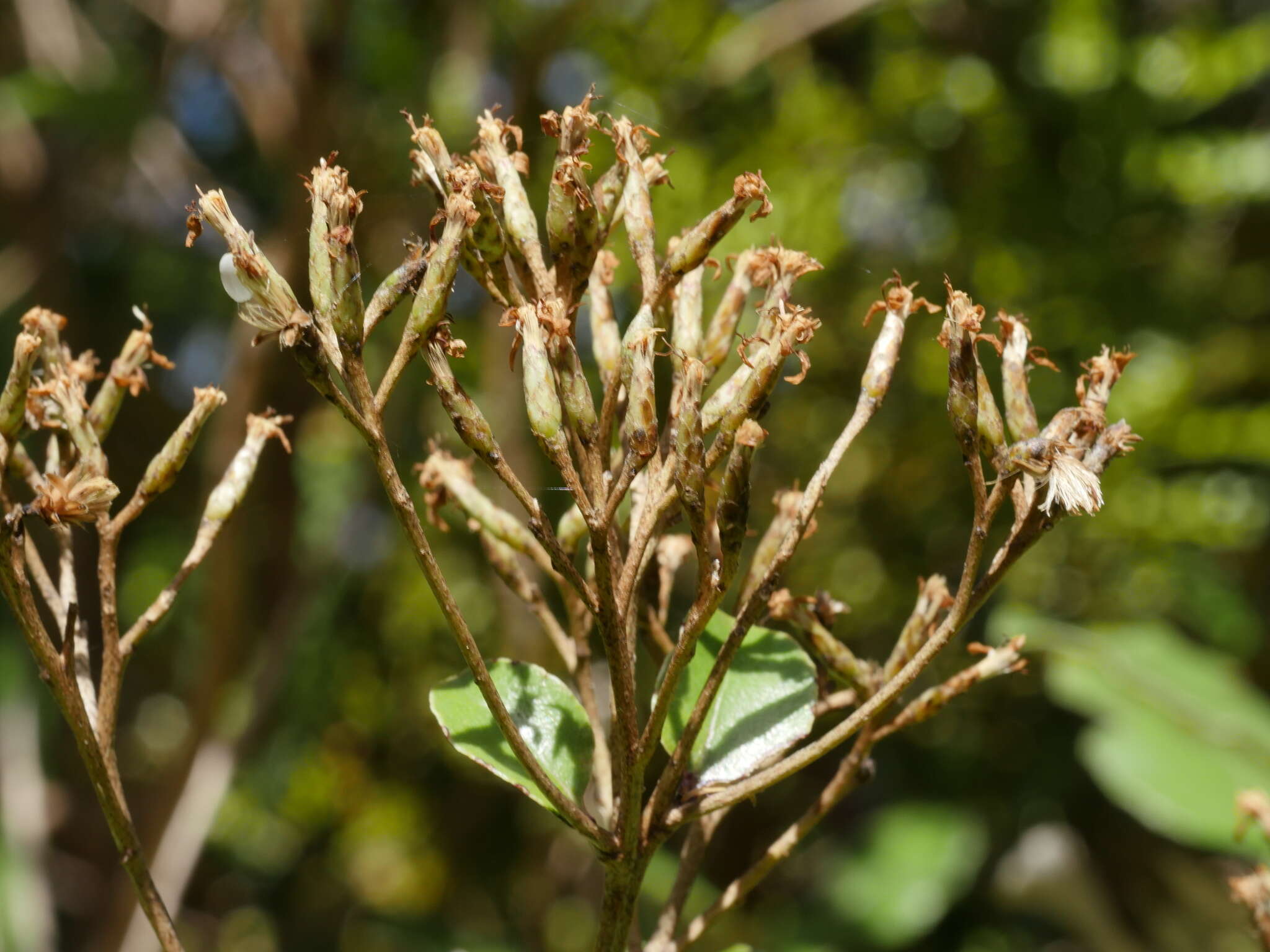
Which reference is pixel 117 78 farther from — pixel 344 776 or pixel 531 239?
pixel 531 239

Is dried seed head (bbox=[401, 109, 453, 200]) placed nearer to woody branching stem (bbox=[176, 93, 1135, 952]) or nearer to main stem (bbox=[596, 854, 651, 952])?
woody branching stem (bbox=[176, 93, 1135, 952])

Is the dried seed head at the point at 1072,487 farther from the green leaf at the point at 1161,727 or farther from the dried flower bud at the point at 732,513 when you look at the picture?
the green leaf at the point at 1161,727

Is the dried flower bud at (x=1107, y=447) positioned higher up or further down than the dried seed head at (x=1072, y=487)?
higher up

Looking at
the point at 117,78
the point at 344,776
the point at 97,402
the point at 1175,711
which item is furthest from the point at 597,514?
the point at 344,776

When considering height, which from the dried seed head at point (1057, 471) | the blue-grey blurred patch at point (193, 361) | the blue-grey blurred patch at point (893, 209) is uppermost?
the blue-grey blurred patch at point (893, 209)

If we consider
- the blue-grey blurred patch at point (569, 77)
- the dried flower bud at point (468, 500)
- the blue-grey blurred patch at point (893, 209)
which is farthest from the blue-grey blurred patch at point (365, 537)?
the dried flower bud at point (468, 500)

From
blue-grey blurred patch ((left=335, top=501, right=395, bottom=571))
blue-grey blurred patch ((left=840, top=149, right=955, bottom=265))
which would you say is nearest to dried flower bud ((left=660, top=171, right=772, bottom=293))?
blue-grey blurred patch ((left=840, top=149, right=955, bottom=265))

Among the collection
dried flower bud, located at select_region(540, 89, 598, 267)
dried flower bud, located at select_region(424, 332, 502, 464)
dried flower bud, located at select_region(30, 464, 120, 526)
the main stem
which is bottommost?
the main stem

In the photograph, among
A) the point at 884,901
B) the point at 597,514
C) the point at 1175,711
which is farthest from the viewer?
the point at 884,901
